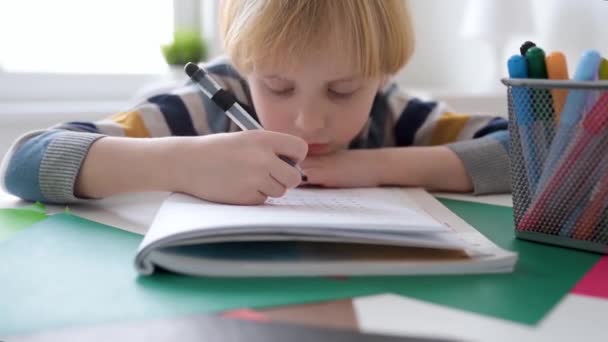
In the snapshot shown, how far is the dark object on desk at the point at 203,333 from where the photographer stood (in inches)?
12.3

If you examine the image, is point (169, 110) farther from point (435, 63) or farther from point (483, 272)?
point (435, 63)

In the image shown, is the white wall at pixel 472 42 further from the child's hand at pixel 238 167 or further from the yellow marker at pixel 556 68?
the child's hand at pixel 238 167

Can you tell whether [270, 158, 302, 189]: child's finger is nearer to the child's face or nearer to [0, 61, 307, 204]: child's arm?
[0, 61, 307, 204]: child's arm

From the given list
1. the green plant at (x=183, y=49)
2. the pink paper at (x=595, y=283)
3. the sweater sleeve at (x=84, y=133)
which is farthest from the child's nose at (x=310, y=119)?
the green plant at (x=183, y=49)

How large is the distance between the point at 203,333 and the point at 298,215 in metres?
0.16

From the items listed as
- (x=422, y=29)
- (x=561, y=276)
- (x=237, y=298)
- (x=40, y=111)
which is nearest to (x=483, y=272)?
(x=561, y=276)

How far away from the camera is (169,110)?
33.3 inches

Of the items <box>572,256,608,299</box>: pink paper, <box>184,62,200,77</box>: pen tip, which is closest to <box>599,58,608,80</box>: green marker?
<box>572,256,608,299</box>: pink paper

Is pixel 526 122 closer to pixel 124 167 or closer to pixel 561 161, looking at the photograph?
pixel 561 161

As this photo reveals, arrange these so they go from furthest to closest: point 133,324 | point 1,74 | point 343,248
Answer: point 1,74 < point 343,248 < point 133,324

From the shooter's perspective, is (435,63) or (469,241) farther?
(435,63)

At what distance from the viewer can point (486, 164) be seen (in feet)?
2.49

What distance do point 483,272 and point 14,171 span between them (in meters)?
0.50

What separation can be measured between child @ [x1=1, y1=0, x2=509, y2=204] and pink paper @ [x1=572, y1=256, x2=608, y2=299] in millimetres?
253
